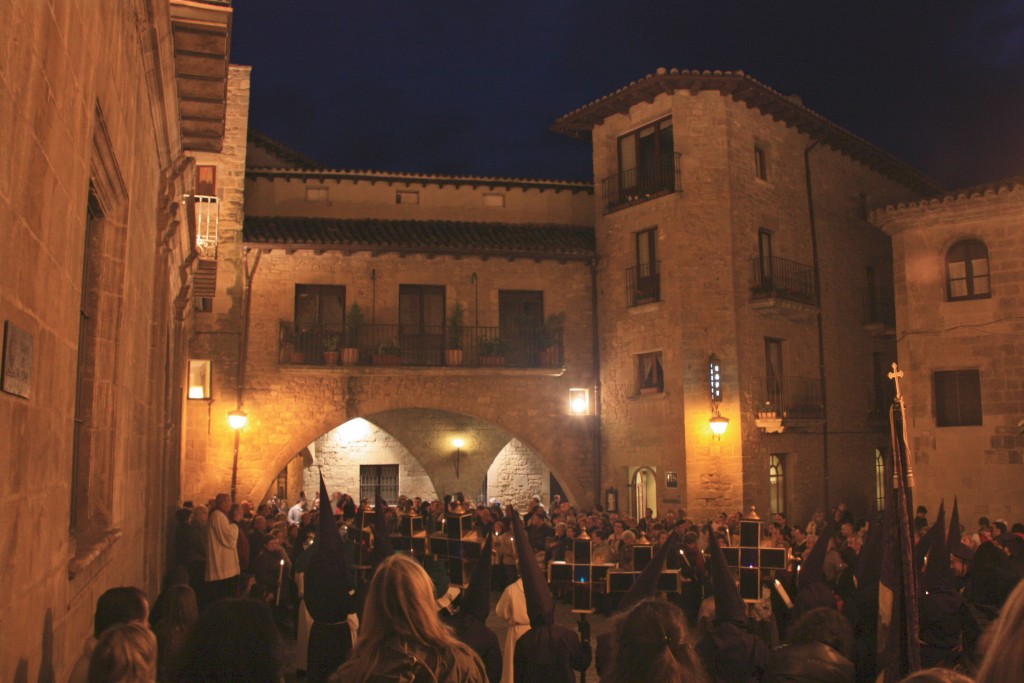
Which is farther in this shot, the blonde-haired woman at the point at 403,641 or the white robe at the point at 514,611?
the white robe at the point at 514,611

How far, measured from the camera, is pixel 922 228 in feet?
68.0

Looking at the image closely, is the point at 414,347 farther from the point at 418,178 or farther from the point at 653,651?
the point at 653,651

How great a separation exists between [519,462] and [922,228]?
13757 millimetres

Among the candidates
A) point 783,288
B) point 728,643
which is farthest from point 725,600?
point 783,288

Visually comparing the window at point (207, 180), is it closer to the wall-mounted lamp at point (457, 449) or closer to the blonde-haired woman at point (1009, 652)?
the wall-mounted lamp at point (457, 449)

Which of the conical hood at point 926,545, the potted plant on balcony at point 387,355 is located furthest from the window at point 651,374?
the conical hood at point 926,545

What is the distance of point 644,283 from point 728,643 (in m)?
17.5

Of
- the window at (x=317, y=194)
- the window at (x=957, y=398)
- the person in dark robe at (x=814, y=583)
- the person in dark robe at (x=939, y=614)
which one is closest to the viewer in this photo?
the person in dark robe at (x=939, y=614)

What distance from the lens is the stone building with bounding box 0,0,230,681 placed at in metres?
3.46

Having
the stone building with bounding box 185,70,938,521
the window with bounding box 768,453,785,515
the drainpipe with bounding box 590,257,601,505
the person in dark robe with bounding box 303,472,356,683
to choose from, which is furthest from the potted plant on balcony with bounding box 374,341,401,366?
the person in dark robe with bounding box 303,472,356,683

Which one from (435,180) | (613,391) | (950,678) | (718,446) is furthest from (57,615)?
(435,180)

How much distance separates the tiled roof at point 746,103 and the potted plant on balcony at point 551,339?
17.6ft

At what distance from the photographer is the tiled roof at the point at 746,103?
2184 cm

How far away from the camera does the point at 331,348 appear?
22344 mm
